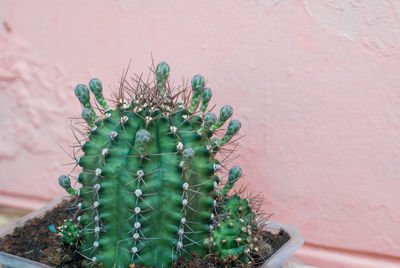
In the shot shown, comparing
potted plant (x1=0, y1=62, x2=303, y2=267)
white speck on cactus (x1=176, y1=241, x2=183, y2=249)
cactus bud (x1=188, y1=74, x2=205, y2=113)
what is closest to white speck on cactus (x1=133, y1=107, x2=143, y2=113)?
potted plant (x1=0, y1=62, x2=303, y2=267)

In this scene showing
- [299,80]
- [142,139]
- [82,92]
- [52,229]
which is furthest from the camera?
[299,80]

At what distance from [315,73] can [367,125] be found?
0.19m

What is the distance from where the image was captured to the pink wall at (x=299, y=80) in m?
1.12

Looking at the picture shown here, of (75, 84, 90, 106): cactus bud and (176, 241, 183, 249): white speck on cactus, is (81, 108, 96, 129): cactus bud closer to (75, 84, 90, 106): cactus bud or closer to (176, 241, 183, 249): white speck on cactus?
(75, 84, 90, 106): cactus bud

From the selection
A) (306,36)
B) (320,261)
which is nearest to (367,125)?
(306,36)

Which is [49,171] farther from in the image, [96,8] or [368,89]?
[368,89]

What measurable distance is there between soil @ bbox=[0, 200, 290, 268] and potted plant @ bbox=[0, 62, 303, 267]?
0.6 inches

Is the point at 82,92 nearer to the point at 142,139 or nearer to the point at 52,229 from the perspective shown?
the point at 142,139

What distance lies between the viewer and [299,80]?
1.18 m

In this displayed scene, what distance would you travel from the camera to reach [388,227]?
1.18 metres

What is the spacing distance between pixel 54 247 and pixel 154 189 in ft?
1.09

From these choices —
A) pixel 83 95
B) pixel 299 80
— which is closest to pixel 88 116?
pixel 83 95

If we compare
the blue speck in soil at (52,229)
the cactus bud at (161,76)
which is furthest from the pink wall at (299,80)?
the blue speck in soil at (52,229)

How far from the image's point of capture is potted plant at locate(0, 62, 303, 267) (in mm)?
770
